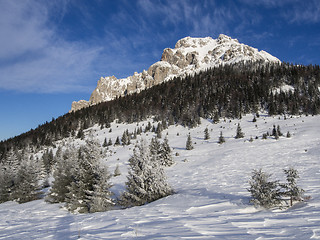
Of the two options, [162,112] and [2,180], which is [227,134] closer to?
[162,112]

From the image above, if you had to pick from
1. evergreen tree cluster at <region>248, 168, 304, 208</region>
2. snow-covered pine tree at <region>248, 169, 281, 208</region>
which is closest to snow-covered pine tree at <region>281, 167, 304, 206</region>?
evergreen tree cluster at <region>248, 168, 304, 208</region>

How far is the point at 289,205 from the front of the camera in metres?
7.12

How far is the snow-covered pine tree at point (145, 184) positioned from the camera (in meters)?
11.9

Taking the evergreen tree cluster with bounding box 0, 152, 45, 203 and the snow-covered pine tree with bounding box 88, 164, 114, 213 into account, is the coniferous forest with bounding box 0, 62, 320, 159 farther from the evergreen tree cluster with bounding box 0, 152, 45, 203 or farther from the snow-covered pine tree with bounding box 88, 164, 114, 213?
the snow-covered pine tree with bounding box 88, 164, 114, 213

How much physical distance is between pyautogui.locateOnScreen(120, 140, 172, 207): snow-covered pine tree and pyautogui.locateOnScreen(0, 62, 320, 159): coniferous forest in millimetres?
48457

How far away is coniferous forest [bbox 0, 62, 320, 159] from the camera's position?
63969mm

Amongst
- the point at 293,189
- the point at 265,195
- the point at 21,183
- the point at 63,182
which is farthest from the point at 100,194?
the point at 21,183

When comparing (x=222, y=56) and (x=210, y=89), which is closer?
(x=210, y=89)

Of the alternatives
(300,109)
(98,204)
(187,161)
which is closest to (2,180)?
(98,204)

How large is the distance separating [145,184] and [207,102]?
65.5 meters

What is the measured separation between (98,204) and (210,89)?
3401 inches

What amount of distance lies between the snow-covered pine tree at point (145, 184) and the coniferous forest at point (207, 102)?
48457 mm

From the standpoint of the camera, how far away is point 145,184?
12133 mm

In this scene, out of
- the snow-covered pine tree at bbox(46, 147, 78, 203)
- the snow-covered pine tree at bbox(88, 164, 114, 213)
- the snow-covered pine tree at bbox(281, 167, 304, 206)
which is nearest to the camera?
the snow-covered pine tree at bbox(281, 167, 304, 206)
